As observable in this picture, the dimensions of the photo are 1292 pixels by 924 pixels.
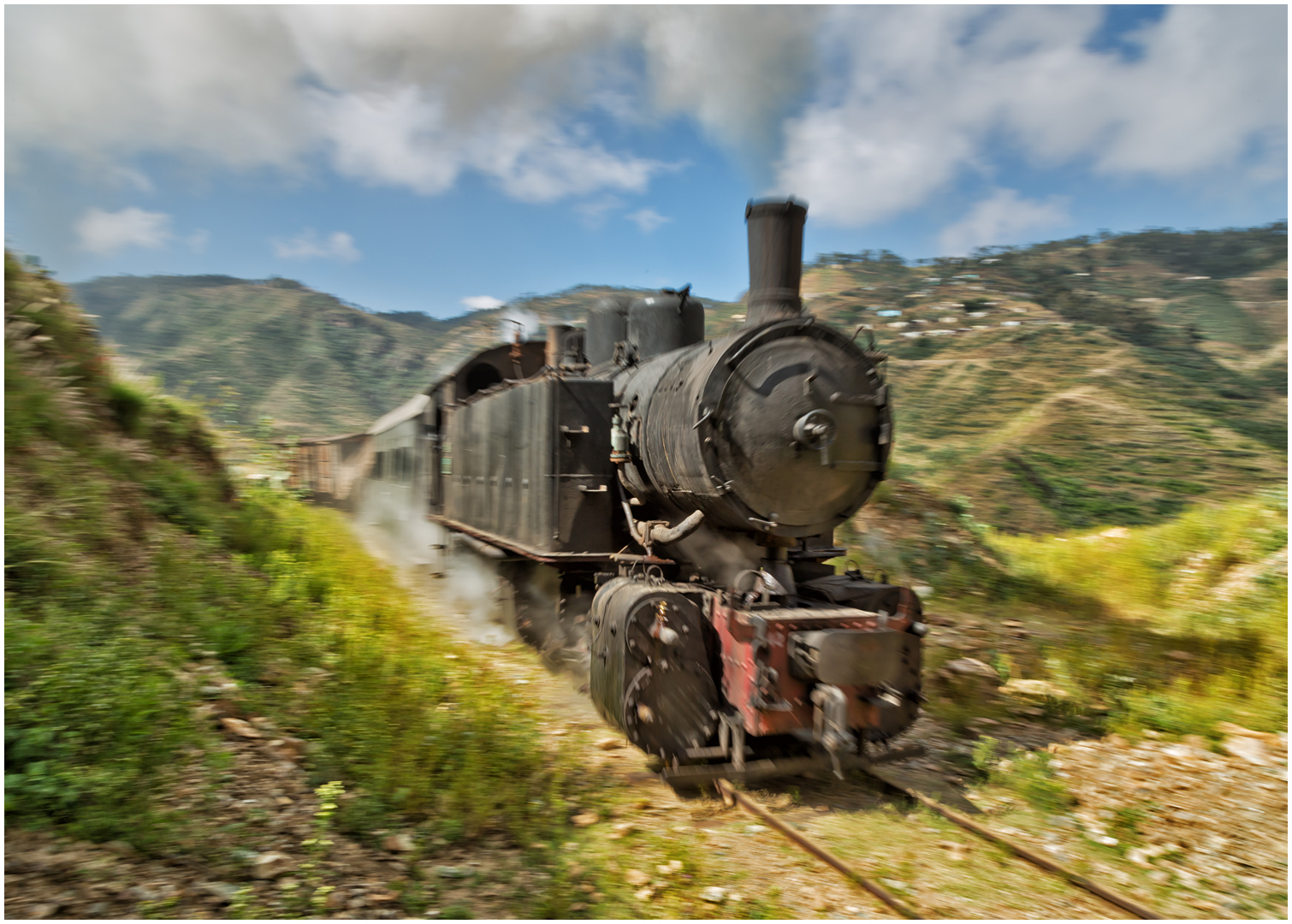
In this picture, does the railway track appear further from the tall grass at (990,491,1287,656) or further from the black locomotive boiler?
the tall grass at (990,491,1287,656)

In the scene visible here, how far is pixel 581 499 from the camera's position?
242 inches

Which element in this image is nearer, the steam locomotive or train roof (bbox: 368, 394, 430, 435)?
the steam locomotive

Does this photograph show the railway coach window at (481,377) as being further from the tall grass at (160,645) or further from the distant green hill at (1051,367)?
the tall grass at (160,645)

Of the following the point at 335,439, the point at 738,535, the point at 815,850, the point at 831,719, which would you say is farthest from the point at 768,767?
the point at 335,439

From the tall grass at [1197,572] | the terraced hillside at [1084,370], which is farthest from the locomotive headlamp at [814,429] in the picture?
the terraced hillside at [1084,370]

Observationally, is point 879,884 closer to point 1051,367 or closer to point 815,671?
point 815,671

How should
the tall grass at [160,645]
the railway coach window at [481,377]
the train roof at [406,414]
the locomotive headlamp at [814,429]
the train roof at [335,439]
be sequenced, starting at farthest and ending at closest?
the train roof at [335,439], the train roof at [406,414], the railway coach window at [481,377], the locomotive headlamp at [814,429], the tall grass at [160,645]

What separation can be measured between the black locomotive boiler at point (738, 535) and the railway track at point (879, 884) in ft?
0.74

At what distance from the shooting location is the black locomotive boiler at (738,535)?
4398mm

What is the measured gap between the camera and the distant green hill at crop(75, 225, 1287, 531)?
16.2 m

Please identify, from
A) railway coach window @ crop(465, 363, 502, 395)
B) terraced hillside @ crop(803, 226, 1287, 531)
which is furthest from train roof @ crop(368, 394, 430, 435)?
terraced hillside @ crop(803, 226, 1287, 531)

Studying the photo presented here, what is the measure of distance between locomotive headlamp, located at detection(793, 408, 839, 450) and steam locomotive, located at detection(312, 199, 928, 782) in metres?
0.01

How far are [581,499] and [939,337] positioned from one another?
2330 cm

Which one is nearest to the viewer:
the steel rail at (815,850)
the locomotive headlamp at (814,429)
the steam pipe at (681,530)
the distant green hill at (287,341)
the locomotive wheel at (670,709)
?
the steel rail at (815,850)
